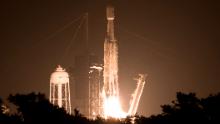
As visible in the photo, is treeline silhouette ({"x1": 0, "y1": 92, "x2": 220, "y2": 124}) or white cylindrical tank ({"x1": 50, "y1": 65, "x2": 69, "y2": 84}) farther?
white cylindrical tank ({"x1": 50, "y1": 65, "x2": 69, "y2": 84})

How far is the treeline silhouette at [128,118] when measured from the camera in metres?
27.7

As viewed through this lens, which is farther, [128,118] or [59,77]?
[59,77]

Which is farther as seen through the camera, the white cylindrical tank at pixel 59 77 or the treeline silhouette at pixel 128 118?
the white cylindrical tank at pixel 59 77

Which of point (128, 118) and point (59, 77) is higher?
point (59, 77)

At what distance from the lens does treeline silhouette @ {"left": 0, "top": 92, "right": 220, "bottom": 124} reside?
90.9ft

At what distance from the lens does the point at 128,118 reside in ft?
96.9

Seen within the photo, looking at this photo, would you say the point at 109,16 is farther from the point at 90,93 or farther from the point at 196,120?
the point at 196,120

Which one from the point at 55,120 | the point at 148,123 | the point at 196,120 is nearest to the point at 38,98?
the point at 55,120

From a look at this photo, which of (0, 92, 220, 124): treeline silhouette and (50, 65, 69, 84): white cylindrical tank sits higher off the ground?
(50, 65, 69, 84): white cylindrical tank

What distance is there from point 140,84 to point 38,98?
2530 inches

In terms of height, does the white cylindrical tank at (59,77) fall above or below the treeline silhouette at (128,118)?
above

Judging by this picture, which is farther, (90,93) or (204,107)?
(90,93)

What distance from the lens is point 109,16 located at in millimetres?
87250

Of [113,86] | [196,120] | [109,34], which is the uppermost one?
[109,34]
